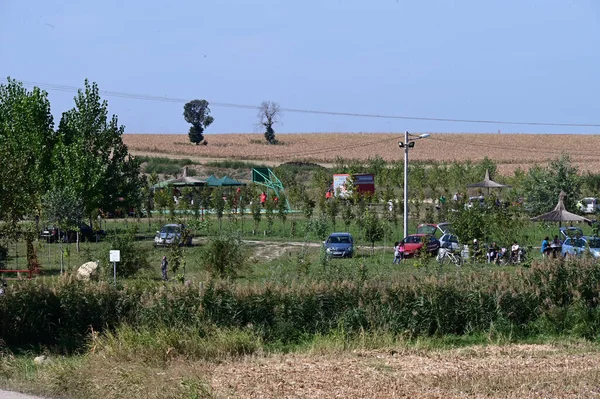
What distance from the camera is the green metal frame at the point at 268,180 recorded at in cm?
6212

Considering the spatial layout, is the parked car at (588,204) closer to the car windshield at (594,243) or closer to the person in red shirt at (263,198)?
the car windshield at (594,243)

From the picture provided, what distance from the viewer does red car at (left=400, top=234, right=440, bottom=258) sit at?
119 ft

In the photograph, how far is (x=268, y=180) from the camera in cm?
6300

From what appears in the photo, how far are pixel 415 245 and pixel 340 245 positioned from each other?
10.8 feet

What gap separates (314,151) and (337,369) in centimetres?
10857

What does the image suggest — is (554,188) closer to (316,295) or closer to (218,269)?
(218,269)

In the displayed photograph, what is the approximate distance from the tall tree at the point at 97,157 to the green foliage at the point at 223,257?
670 inches

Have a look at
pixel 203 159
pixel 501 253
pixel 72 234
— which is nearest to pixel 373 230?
pixel 501 253

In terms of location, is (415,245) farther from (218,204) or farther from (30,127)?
(30,127)

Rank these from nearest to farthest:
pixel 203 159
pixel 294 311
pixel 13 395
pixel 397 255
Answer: pixel 13 395, pixel 294 311, pixel 397 255, pixel 203 159

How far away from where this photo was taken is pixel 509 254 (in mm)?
33156

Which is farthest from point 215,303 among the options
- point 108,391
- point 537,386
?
point 537,386

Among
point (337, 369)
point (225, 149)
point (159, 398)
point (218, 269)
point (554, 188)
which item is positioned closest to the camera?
point (159, 398)

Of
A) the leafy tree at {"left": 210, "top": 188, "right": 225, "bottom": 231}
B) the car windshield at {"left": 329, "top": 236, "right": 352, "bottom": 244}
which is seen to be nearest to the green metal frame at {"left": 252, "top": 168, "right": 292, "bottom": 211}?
the leafy tree at {"left": 210, "top": 188, "right": 225, "bottom": 231}
